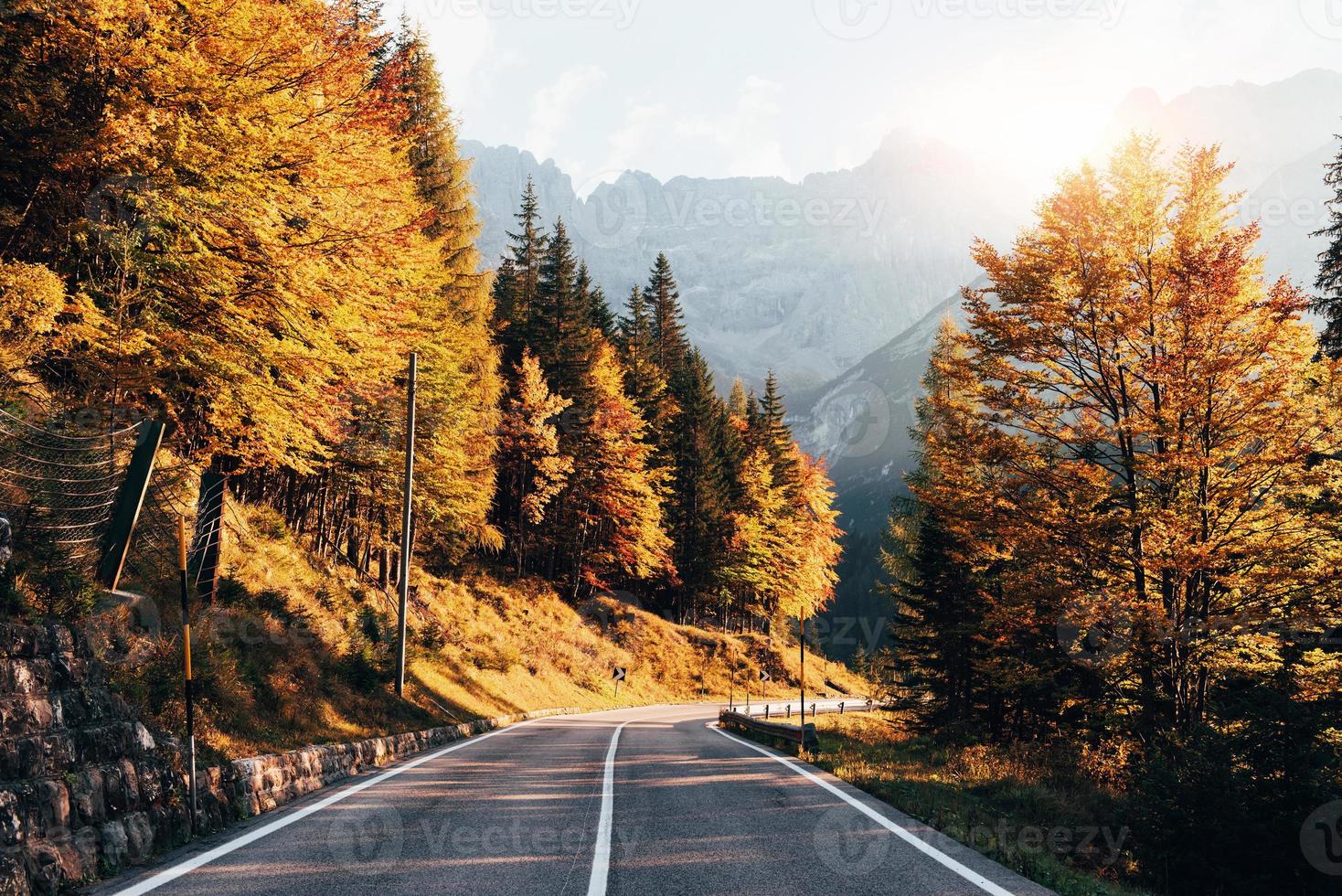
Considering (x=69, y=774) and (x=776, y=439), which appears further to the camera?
(x=776, y=439)

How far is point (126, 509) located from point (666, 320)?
5247 cm

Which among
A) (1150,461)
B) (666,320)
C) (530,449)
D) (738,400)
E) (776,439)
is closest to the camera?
(1150,461)

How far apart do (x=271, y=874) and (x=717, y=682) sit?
40.5 m

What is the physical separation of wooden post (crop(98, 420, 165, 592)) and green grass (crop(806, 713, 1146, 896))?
9054mm

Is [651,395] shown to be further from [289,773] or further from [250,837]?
[250,837]

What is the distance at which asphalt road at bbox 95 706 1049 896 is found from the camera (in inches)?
191

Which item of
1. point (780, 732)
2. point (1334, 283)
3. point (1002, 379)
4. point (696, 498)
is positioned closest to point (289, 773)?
point (780, 732)

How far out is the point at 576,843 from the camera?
5973 mm

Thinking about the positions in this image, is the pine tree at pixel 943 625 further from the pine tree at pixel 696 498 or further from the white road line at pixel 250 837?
the pine tree at pixel 696 498

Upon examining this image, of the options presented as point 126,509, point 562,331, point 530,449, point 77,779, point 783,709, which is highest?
point 562,331

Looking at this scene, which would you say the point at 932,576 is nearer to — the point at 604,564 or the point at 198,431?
the point at 198,431

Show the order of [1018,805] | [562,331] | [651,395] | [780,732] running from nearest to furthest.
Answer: [1018,805]
[780,732]
[562,331]
[651,395]

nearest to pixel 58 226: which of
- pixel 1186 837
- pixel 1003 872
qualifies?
pixel 1003 872

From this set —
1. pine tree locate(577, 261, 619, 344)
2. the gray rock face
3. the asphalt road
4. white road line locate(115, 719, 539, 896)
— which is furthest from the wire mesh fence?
pine tree locate(577, 261, 619, 344)
